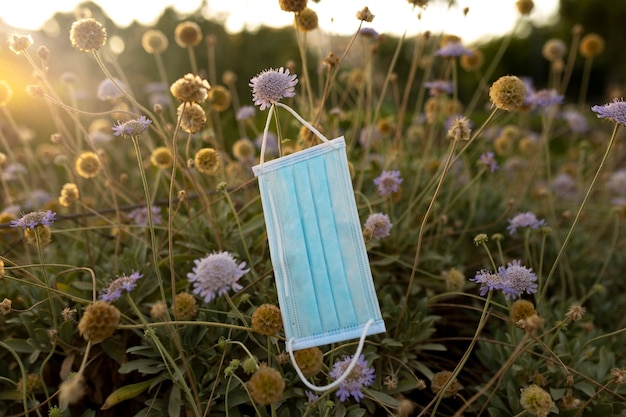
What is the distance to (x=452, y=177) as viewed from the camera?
9.53 feet

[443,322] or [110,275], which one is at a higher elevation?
[110,275]

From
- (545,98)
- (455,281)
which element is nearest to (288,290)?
(455,281)

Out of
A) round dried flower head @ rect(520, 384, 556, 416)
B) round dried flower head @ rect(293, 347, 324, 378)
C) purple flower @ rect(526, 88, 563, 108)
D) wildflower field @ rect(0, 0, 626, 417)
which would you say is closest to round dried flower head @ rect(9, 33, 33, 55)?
wildflower field @ rect(0, 0, 626, 417)

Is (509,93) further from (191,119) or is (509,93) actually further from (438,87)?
(438,87)

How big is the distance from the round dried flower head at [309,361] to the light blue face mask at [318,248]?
19 millimetres

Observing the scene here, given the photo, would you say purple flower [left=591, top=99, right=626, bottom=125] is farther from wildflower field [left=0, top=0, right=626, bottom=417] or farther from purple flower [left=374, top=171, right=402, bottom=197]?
purple flower [left=374, top=171, right=402, bottom=197]

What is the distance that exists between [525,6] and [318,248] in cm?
180

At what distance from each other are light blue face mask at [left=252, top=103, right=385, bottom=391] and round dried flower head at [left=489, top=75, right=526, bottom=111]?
0.45 meters

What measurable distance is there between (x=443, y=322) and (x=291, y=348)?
1.07 meters

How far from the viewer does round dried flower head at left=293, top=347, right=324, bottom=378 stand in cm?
132

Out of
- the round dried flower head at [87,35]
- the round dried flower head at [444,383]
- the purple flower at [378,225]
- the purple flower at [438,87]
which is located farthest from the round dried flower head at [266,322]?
the purple flower at [438,87]

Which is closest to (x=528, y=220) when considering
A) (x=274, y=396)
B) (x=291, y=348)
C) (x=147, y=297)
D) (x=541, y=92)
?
(x=541, y=92)

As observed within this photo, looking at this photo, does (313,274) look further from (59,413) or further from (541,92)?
(541,92)

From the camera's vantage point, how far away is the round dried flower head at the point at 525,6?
A: 2537 millimetres
